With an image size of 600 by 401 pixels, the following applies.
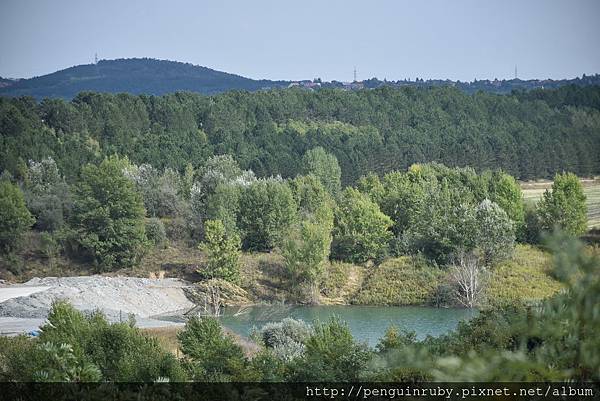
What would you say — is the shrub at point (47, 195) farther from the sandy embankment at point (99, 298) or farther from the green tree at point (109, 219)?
the sandy embankment at point (99, 298)

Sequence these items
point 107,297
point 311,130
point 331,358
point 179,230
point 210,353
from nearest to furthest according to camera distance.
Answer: point 331,358 → point 210,353 → point 107,297 → point 179,230 → point 311,130

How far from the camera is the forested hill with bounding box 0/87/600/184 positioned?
196ft

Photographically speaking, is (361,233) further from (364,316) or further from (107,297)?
(107,297)

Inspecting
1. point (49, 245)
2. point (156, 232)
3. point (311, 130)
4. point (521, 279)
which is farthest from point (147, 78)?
point (521, 279)

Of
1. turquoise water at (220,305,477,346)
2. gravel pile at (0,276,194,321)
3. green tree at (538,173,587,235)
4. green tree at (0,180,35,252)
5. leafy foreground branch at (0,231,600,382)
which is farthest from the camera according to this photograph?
green tree at (0,180,35,252)

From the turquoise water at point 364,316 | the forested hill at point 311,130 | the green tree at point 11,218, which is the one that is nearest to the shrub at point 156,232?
the green tree at point 11,218

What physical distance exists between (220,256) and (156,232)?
257 inches

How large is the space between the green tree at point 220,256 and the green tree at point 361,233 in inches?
229

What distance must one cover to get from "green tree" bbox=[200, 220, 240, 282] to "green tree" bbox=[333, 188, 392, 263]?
5.81m

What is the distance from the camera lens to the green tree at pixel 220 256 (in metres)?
40.2

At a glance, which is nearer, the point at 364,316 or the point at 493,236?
the point at 364,316

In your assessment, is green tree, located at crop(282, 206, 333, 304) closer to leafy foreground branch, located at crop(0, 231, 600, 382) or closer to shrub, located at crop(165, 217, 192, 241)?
shrub, located at crop(165, 217, 192, 241)

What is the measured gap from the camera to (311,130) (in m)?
71.6

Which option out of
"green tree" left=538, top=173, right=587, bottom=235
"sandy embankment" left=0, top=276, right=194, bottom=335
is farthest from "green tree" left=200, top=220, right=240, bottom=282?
"green tree" left=538, top=173, right=587, bottom=235
